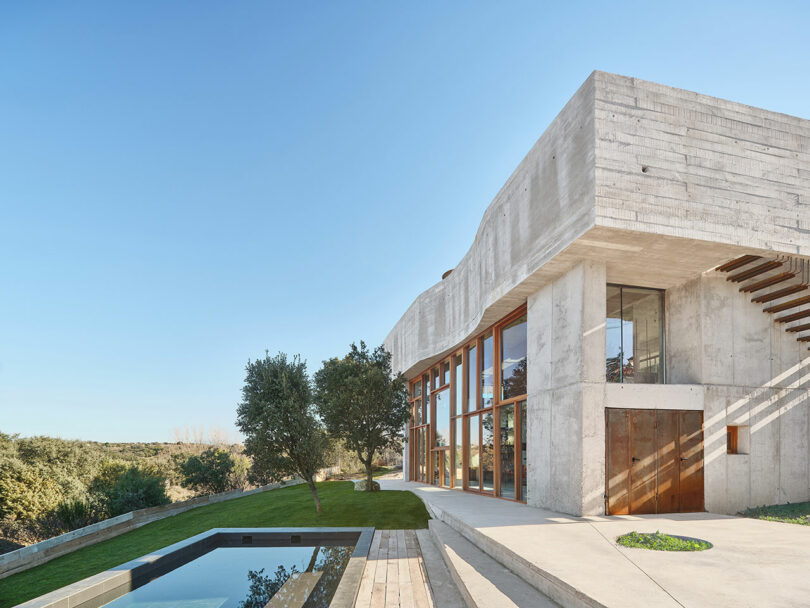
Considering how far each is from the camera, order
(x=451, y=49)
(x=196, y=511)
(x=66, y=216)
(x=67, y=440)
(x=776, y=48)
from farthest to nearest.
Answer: (x=67, y=440), (x=66, y=216), (x=196, y=511), (x=451, y=49), (x=776, y=48)

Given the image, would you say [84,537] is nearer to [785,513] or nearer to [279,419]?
[279,419]

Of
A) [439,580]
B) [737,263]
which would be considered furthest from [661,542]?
[737,263]

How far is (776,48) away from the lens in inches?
433

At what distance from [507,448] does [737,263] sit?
7.80m

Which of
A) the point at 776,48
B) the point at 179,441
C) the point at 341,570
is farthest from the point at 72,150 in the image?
the point at 179,441

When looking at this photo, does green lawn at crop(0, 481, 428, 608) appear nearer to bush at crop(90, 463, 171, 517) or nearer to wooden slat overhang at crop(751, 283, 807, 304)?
bush at crop(90, 463, 171, 517)

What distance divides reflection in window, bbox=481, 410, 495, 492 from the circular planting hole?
9.19m

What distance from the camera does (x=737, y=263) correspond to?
11.3 metres

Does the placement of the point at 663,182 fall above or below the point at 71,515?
above

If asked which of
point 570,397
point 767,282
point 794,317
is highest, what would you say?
point 767,282

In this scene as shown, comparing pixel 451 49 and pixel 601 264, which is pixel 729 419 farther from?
pixel 451 49

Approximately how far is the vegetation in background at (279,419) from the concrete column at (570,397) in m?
6.11

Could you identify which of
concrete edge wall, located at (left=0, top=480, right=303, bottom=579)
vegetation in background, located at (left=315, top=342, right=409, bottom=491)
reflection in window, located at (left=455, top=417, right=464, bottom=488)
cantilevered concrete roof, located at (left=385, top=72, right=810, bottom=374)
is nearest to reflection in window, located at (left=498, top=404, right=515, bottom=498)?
reflection in window, located at (left=455, top=417, right=464, bottom=488)

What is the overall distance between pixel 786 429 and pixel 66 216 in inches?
1166
